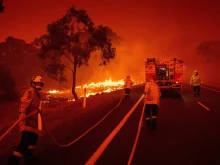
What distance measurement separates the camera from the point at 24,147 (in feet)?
19.4

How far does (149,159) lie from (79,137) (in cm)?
298

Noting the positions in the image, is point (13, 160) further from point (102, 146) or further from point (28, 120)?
point (102, 146)

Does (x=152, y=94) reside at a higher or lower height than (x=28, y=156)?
higher

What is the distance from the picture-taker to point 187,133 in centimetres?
891

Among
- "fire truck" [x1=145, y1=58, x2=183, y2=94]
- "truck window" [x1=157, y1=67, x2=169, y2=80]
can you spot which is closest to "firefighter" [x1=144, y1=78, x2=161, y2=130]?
"fire truck" [x1=145, y1=58, x2=183, y2=94]

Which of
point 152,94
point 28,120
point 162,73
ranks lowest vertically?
point 28,120

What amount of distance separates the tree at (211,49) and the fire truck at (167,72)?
91.7 meters

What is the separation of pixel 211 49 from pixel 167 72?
92.8m

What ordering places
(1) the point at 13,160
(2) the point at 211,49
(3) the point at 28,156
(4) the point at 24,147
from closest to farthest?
(1) the point at 13,160 < (4) the point at 24,147 < (3) the point at 28,156 < (2) the point at 211,49

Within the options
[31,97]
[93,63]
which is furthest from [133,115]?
[93,63]

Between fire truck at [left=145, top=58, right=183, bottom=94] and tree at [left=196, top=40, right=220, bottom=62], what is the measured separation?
91.7 m

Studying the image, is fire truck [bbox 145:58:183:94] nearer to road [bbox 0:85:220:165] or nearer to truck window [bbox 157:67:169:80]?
truck window [bbox 157:67:169:80]

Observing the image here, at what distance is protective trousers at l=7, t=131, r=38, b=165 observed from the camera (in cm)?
569

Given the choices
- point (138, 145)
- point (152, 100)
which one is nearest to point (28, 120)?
point (138, 145)
